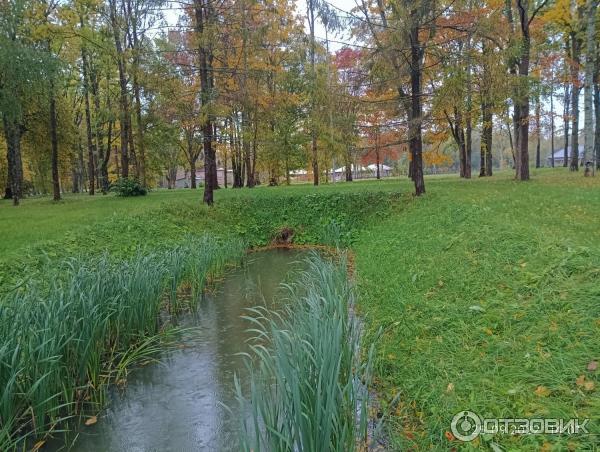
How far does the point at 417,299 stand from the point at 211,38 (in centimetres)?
977

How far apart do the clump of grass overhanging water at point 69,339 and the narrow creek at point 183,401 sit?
0.81ft

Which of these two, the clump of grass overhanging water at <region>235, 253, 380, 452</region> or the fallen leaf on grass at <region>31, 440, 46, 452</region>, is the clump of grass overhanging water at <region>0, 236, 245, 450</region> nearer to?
the fallen leaf on grass at <region>31, 440, 46, 452</region>

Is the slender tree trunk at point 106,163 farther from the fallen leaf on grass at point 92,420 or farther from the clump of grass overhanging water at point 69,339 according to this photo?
the fallen leaf on grass at point 92,420

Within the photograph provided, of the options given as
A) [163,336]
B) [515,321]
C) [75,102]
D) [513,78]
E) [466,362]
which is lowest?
[163,336]

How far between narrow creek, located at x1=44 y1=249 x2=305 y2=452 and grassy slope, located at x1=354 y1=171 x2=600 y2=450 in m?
1.53

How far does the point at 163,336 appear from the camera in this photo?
4.97m

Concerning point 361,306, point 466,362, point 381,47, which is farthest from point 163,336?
point 381,47

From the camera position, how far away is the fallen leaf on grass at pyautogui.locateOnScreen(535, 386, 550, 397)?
246 cm

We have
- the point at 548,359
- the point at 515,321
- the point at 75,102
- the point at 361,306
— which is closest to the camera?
the point at 548,359

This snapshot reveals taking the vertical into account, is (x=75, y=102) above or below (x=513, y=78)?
above

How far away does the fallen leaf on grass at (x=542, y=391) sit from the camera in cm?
246

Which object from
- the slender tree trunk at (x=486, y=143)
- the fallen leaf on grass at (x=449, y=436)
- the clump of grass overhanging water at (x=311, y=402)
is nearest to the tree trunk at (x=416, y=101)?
the slender tree trunk at (x=486, y=143)

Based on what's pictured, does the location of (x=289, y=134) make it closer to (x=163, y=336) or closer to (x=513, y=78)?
(x=513, y=78)

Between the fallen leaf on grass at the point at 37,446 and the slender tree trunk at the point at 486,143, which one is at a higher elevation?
the slender tree trunk at the point at 486,143
